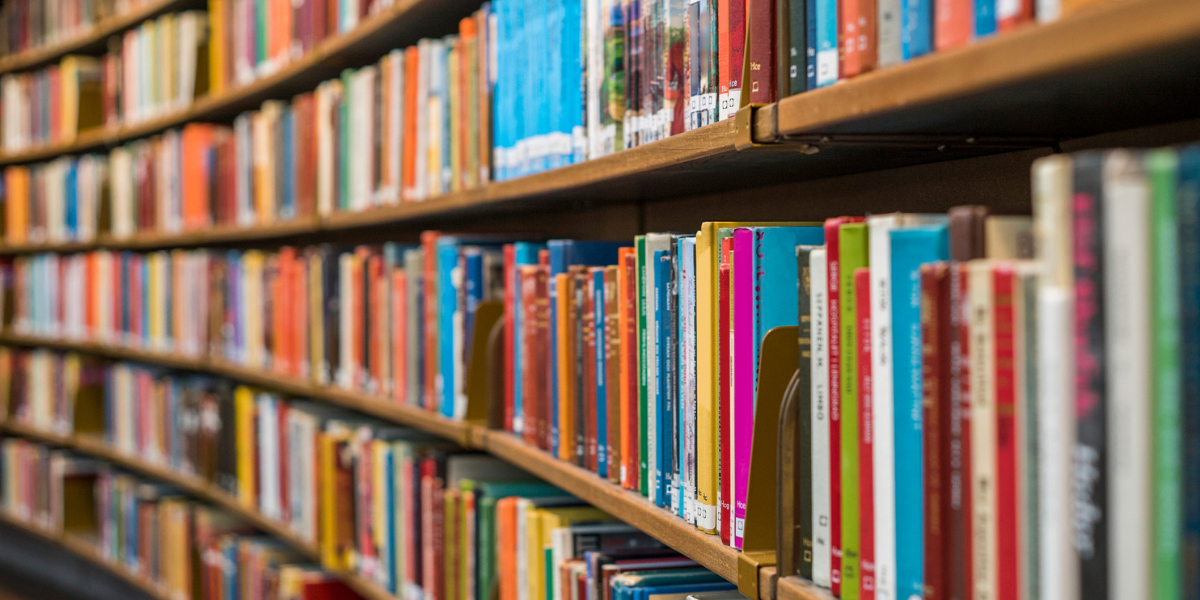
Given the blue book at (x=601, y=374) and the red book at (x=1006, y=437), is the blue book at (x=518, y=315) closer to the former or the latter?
the blue book at (x=601, y=374)

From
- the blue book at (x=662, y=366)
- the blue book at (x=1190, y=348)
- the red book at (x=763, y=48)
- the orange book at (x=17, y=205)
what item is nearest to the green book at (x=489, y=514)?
the blue book at (x=662, y=366)

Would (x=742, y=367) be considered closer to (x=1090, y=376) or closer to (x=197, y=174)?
(x=1090, y=376)

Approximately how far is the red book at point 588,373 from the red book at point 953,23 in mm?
673

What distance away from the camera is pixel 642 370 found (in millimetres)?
1224

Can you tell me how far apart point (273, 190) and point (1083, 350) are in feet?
7.75

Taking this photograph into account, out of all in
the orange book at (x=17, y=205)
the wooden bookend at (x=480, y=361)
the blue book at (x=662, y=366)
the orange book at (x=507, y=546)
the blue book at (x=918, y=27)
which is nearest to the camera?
the blue book at (x=918, y=27)

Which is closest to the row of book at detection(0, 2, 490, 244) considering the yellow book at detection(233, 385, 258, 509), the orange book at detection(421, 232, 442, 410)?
the orange book at detection(421, 232, 442, 410)

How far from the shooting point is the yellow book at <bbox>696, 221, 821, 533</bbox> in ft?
3.43

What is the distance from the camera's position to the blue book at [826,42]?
35.2 inches

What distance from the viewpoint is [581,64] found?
142 centimetres

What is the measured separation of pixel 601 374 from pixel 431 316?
2.03 ft

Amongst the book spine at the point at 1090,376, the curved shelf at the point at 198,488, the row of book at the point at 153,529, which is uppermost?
the book spine at the point at 1090,376

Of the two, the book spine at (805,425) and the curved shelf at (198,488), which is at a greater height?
the book spine at (805,425)

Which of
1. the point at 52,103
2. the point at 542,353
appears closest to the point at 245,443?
the point at 542,353
